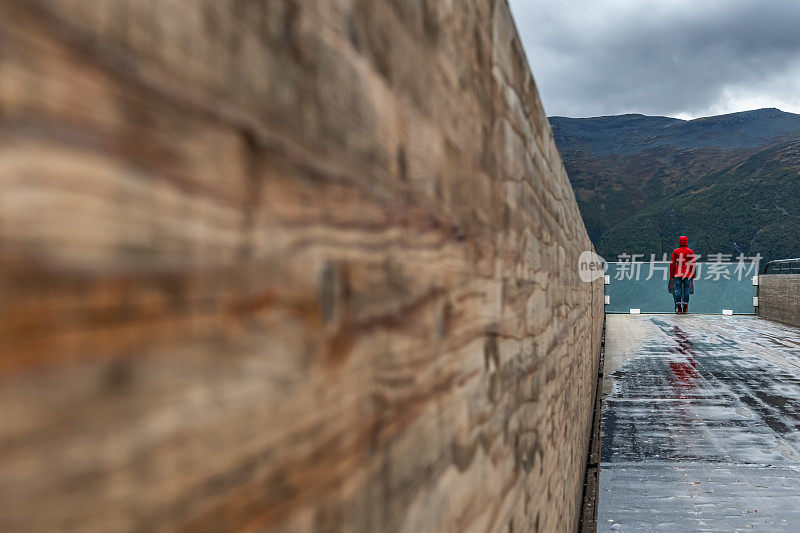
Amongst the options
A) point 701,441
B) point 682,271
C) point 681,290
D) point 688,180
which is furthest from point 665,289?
point 688,180

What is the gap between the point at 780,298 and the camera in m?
13.4

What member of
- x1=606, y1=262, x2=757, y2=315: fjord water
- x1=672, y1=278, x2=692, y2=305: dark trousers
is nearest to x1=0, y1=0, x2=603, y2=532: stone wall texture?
x1=672, y1=278, x2=692, y2=305: dark trousers

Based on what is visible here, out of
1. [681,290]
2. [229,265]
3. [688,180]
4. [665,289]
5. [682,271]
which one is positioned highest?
[688,180]

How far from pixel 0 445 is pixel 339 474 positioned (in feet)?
1.16

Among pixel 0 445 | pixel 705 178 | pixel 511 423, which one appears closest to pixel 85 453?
pixel 0 445

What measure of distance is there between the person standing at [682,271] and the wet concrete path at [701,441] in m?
5.74

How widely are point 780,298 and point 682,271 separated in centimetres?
230

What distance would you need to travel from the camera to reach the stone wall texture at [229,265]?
31 cm

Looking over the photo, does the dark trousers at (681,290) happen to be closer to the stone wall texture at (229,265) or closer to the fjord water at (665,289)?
the fjord water at (665,289)

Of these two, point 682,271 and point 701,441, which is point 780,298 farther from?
point 701,441

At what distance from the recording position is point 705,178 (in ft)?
266

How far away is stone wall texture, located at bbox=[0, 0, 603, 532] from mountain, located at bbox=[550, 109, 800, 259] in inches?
2609

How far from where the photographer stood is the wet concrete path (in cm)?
Answer: 336

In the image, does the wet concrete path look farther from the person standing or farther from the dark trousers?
the dark trousers
